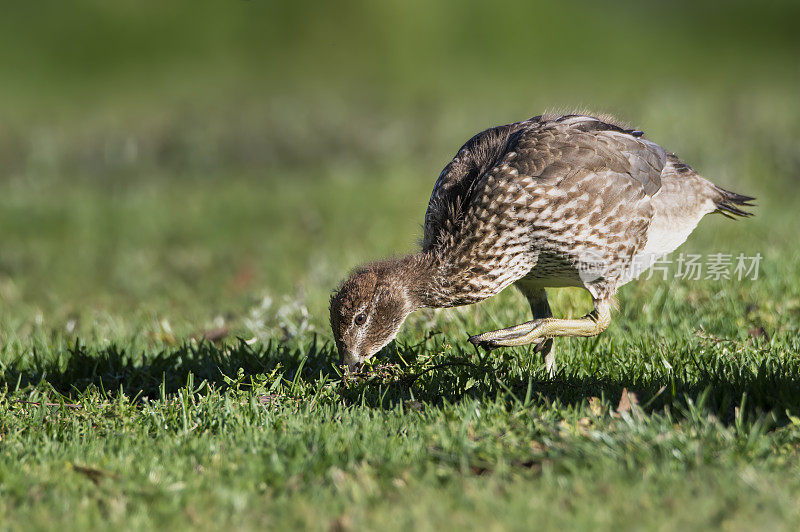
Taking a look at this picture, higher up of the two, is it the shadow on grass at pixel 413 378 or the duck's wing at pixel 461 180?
the duck's wing at pixel 461 180

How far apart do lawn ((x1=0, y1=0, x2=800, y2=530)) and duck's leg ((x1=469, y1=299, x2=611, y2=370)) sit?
168 millimetres

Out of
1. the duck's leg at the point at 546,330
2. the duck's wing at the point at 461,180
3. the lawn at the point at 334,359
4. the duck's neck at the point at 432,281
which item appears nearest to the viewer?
the lawn at the point at 334,359

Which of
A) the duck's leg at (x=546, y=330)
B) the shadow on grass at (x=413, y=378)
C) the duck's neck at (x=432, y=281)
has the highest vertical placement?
the duck's neck at (x=432, y=281)

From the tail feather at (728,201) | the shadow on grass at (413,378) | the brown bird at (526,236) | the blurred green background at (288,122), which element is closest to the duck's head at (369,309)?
the brown bird at (526,236)

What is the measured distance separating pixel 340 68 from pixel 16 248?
13940mm

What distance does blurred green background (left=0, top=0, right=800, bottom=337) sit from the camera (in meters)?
10.1

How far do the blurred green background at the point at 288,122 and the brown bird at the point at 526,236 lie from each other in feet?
4.74

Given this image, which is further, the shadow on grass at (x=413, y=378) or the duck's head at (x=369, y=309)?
the duck's head at (x=369, y=309)

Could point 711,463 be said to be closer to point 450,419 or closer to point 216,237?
point 450,419

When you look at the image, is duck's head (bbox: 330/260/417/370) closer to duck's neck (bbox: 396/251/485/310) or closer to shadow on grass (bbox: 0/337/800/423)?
duck's neck (bbox: 396/251/485/310)

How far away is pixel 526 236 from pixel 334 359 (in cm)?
151

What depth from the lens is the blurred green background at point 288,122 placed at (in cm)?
1013

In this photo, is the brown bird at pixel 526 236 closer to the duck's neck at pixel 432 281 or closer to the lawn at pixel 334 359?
the duck's neck at pixel 432 281

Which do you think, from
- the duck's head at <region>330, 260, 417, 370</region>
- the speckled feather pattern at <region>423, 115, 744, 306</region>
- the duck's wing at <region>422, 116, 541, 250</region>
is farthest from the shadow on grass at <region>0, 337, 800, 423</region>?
the duck's wing at <region>422, 116, 541, 250</region>
